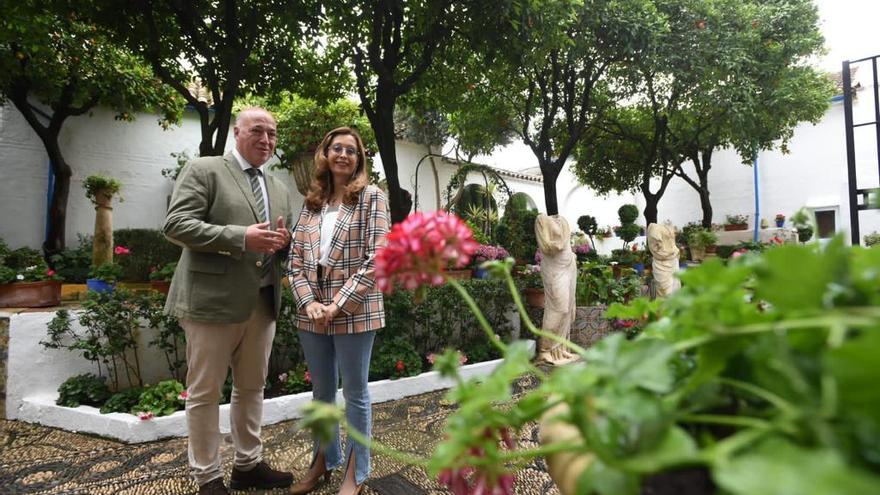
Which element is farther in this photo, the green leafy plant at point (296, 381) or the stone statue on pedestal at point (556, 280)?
the stone statue on pedestal at point (556, 280)

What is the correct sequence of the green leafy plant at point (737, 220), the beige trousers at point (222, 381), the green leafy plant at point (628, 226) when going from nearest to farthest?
the beige trousers at point (222, 381) → the green leafy plant at point (628, 226) → the green leafy plant at point (737, 220)

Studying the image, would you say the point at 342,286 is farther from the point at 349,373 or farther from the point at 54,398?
the point at 54,398

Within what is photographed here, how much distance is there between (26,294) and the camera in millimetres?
4469

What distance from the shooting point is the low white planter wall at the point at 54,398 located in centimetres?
350

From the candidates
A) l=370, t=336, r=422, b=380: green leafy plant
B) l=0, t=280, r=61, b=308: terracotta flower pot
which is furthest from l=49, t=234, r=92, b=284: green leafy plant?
l=370, t=336, r=422, b=380: green leafy plant

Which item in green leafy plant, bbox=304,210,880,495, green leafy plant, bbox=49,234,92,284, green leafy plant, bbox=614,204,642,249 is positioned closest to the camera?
green leafy plant, bbox=304,210,880,495

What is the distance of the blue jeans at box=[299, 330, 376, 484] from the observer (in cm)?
236

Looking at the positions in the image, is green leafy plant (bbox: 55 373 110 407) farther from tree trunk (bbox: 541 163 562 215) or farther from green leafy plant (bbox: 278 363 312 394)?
tree trunk (bbox: 541 163 562 215)

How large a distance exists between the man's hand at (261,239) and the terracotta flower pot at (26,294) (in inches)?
147

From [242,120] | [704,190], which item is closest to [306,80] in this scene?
[242,120]

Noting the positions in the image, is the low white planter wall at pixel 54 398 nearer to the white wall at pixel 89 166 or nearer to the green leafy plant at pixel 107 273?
the green leafy plant at pixel 107 273

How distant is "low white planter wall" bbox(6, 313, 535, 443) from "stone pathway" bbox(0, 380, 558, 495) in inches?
3.0

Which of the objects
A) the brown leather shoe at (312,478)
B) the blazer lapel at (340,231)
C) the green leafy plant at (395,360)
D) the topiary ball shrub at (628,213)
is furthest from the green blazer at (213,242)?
the topiary ball shrub at (628,213)

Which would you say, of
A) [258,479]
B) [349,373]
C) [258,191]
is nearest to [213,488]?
[258,479]
